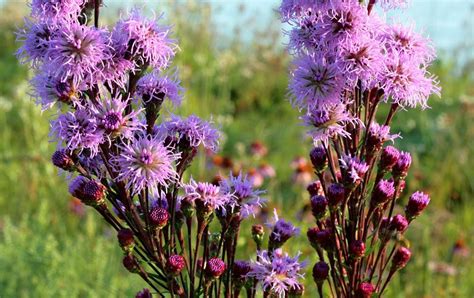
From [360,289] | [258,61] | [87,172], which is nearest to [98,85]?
[87,172]

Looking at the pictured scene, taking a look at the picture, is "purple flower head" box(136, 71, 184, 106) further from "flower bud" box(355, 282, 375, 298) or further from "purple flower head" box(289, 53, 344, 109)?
"flower bud" box(355, 282, 375, 298)

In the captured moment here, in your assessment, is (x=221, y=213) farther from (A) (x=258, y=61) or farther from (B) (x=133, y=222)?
(A) (x=258, y=61)

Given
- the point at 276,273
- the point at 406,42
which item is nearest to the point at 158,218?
the point at 276,273

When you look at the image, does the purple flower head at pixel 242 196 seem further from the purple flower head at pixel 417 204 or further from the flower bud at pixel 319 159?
the purple flower head at pixel 417 204

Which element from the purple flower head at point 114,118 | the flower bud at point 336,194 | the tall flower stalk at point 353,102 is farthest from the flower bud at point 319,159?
the purple flower head at point 114,118

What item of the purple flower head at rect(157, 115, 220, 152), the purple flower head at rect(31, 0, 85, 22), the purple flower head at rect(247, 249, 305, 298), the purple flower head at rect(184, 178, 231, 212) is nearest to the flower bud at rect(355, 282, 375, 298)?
the purple flower head at rect(247, 249, 305, 298)

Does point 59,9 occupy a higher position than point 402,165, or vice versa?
point 59,9

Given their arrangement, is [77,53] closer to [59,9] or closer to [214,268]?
[59,9]
